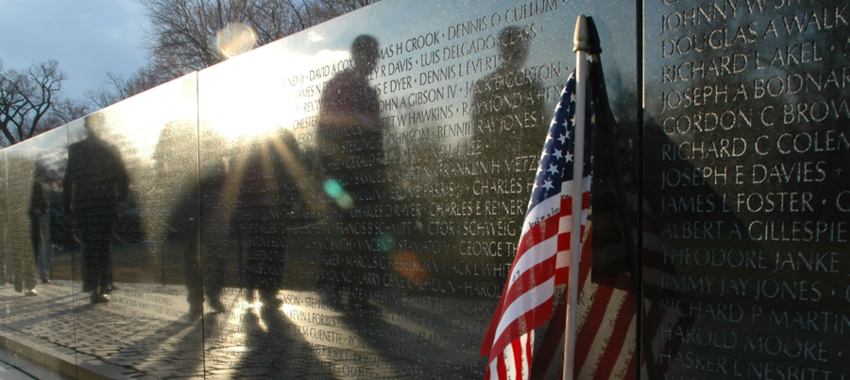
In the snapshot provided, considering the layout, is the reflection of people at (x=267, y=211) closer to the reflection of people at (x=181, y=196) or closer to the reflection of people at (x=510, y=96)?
the reflection of people at (x=181, y=196)

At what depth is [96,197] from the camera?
7152mm

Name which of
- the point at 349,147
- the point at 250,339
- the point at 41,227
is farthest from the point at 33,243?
the point at 349,147

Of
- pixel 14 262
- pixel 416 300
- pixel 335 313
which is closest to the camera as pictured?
pixel 416 300

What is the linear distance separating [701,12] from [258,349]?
380 centimetres

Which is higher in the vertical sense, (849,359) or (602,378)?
(849,359)

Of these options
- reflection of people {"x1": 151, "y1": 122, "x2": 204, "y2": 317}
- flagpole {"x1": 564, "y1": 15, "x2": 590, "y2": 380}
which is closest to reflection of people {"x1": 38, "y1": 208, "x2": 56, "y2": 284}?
reflection of people {"x1": 151, "y1": 122, "x2": 204, "y2": 317}

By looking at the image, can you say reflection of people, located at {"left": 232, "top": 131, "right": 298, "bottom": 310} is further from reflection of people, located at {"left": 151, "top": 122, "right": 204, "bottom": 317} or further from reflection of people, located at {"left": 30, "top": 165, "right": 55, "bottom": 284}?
reflection of people, located at {"left": 30, "top": 165, "right": 55, "bottom": 284}

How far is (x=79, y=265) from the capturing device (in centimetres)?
779

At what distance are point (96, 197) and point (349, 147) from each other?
4432 mm

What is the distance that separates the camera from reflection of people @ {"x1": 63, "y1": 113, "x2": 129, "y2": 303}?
22.3ft

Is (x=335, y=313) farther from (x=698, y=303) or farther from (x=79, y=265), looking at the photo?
(x=79, y=265)

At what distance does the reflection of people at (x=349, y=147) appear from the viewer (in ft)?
13.1

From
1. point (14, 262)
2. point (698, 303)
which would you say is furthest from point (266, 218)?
point (14, 262)

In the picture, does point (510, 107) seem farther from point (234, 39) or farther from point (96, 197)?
point (234, 39)
